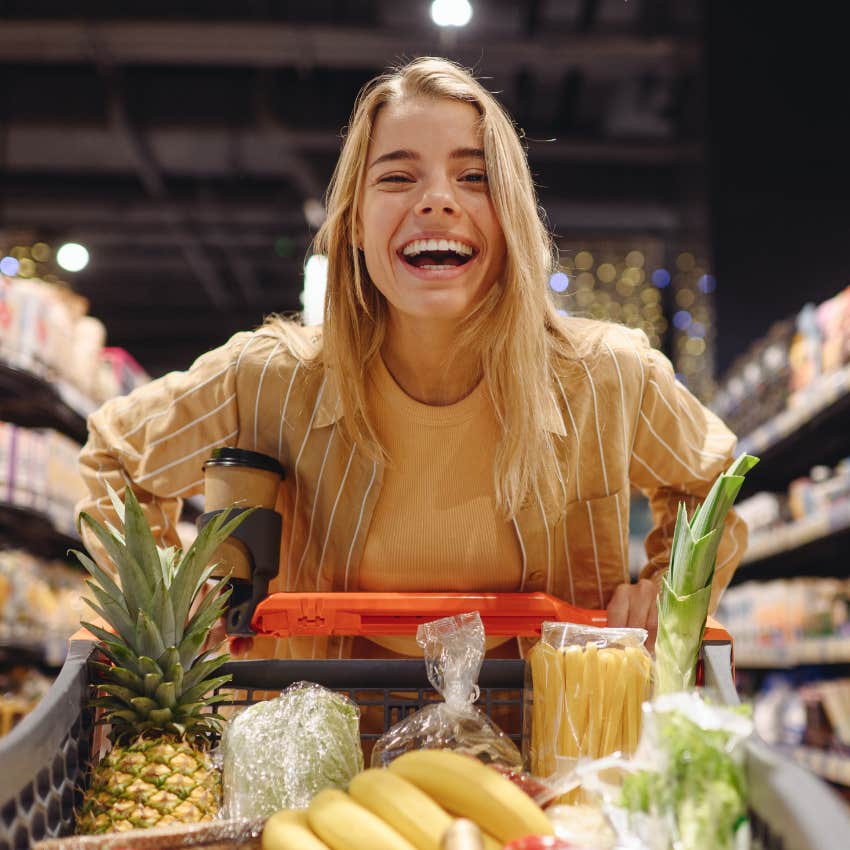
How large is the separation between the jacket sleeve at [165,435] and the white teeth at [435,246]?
380 mm

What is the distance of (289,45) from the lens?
6.54 meters

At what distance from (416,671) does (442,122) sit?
93 cm

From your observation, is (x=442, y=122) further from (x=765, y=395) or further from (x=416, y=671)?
(x=765, y=395)

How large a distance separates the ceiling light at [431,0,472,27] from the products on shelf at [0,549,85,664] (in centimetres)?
336

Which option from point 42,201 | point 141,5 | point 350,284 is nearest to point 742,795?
point 350,284

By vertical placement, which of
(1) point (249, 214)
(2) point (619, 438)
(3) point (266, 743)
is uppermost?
(1) point (249, 214)

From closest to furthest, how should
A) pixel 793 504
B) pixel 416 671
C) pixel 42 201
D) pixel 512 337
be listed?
1. pixel 416 671
2. pixel 512 337
3. pixel 793 504
4. pixel 42 201

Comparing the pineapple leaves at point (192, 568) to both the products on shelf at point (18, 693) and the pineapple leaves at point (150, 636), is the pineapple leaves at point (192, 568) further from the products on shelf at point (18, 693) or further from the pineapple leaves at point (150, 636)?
the products on shelf at point (18, 693)

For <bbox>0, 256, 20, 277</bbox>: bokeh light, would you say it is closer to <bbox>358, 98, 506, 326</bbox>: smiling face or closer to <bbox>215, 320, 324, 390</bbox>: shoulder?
<bbox>215, 320, 324, 390</bbox>: shoulder

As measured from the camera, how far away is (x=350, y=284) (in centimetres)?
187

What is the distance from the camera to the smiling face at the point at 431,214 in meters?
1.67

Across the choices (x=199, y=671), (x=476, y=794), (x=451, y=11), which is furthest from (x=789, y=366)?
(x=476, y=794)

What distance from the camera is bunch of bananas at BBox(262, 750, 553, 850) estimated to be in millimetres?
968

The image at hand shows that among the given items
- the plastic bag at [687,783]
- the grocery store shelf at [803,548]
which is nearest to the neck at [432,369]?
the plastic bag at [687,783]
